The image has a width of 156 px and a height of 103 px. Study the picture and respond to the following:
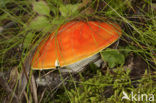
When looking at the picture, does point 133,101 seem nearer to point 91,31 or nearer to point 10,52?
point 91,31

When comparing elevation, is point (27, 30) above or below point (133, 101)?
above

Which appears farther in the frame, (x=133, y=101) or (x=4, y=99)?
(x=4, y=99)

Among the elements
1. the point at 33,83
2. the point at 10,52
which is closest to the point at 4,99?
the point at 33,83

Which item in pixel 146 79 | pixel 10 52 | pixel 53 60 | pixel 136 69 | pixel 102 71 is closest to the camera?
pixel 53 60

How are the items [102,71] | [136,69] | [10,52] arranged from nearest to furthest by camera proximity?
1. [136,69]
2. [102,71]
3. [10,52]

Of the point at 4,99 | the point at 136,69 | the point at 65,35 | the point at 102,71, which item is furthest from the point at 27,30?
the point at 136,69

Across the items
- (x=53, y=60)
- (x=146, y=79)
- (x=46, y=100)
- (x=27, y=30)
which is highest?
(x=27, y=30)
